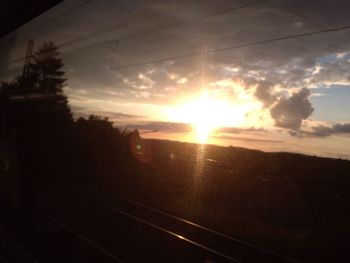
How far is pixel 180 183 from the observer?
21.3m

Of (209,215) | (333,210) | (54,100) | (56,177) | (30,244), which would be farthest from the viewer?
(54,100)

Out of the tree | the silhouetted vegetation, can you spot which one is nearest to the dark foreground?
the silhouetted vegetation

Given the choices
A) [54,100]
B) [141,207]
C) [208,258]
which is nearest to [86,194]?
[141,207]

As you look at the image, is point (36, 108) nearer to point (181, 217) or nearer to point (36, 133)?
point (36, 133)

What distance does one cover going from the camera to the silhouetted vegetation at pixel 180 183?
535 inches

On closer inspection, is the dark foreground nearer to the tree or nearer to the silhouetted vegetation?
the silhouetted vegetation

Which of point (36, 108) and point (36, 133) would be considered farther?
point (36, 108)

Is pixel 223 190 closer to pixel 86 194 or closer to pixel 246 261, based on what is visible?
pixel 86 194

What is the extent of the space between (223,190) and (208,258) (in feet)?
30.8

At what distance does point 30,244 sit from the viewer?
34.8 feet

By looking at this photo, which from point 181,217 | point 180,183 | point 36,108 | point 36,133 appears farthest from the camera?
point 36,108

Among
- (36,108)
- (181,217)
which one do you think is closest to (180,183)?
(181,217)

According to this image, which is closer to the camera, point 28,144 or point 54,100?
point 28,144

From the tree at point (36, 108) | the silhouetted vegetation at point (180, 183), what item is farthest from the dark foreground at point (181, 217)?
the tree at point (36, 108)
